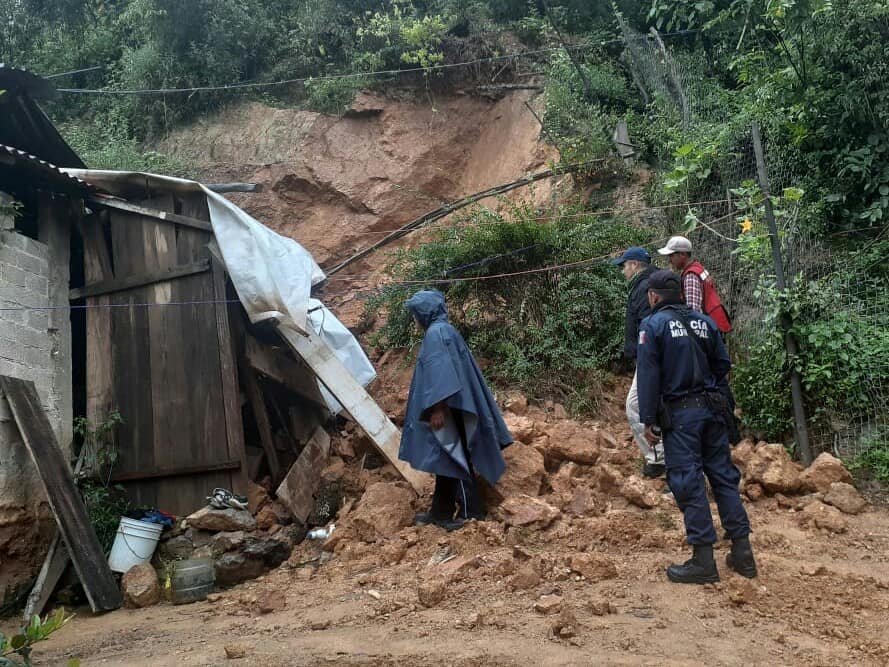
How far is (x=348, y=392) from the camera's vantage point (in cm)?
657

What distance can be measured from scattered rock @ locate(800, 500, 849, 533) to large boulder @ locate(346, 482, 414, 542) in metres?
2.74

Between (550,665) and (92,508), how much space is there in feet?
15.0

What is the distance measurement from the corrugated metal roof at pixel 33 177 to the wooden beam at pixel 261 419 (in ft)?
7.37

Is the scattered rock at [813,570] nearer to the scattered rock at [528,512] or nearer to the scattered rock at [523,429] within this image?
the scattered rock at [528,512]

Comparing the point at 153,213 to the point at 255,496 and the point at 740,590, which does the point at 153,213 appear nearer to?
the point at 255,496

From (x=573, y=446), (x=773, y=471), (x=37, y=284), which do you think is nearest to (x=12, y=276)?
(x=37, y=284)

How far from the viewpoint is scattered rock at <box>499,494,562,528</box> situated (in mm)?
5109

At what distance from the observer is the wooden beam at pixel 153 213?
22.9ft

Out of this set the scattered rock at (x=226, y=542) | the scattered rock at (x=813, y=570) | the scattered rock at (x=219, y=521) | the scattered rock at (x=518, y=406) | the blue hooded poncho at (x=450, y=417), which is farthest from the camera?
the scattered rock at (x=518, y=406)

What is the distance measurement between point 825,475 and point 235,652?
4.15 meters

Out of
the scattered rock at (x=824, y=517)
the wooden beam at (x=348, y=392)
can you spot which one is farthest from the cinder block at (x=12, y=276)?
the scattered rock at (x=824, y=517)

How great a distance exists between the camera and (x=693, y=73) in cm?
1023

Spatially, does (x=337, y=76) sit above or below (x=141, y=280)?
above

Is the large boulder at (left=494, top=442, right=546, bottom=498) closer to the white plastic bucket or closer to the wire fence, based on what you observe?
the wire fence
